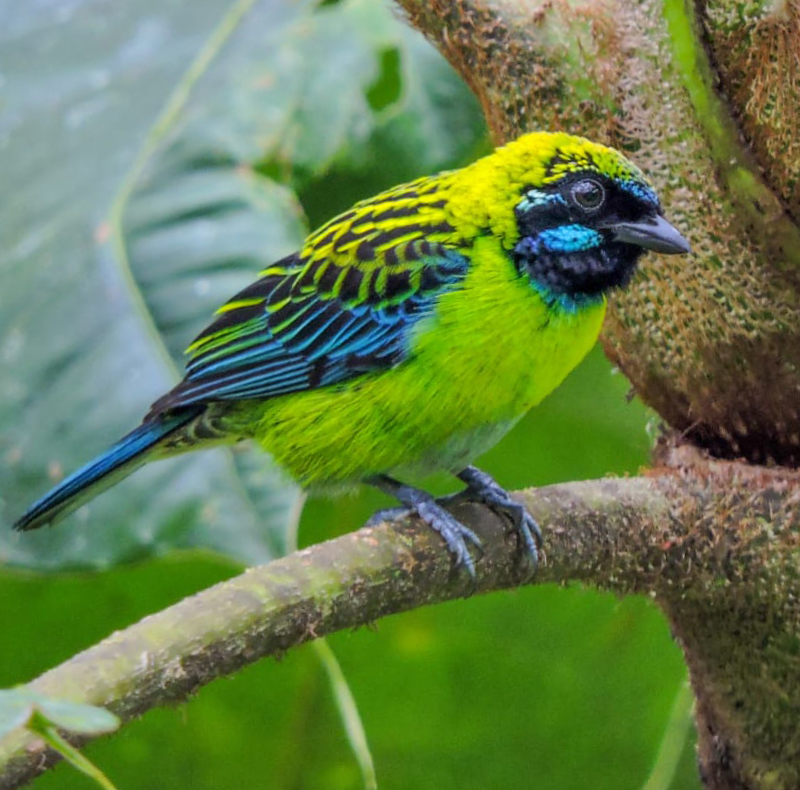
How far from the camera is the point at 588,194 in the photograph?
187 cm

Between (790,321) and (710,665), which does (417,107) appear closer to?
(790,321)

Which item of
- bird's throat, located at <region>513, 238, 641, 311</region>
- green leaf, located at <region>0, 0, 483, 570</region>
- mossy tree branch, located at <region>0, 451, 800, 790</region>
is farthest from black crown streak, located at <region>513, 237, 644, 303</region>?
green leaf, located at <region>0, 0, 483, 570</region>

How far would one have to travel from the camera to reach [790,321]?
155 cm

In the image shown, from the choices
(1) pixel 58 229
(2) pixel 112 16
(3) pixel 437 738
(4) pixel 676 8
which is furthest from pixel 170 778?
(4) pixel 676 8

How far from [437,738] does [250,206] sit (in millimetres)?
1211

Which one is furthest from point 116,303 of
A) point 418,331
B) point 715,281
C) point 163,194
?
point 715,281

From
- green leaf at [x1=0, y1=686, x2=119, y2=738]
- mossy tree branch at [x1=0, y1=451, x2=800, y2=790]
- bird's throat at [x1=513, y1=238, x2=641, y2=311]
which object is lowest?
mossy tree branch at [x1=0, y1=451, x2=800, y2=790]

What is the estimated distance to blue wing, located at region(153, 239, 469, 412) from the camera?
6.24 ft

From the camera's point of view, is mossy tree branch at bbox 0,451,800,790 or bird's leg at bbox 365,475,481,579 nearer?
mossy tree branch at bbox 0,451,800,790

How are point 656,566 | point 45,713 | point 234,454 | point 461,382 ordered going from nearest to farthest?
point 45,713, point 656,566, point 461,382, point 234,454

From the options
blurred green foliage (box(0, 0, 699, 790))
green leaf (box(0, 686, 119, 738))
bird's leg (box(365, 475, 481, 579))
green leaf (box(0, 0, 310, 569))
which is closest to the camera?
green leaf (box(0, 686, 119, 738))

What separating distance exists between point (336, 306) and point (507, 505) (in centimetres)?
47

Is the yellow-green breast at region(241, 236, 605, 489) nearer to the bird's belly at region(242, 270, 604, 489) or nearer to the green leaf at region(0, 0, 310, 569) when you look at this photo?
the bird's belly at region(242, 270, 604, 489)

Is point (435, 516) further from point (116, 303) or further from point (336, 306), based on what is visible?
point (116, 303)
